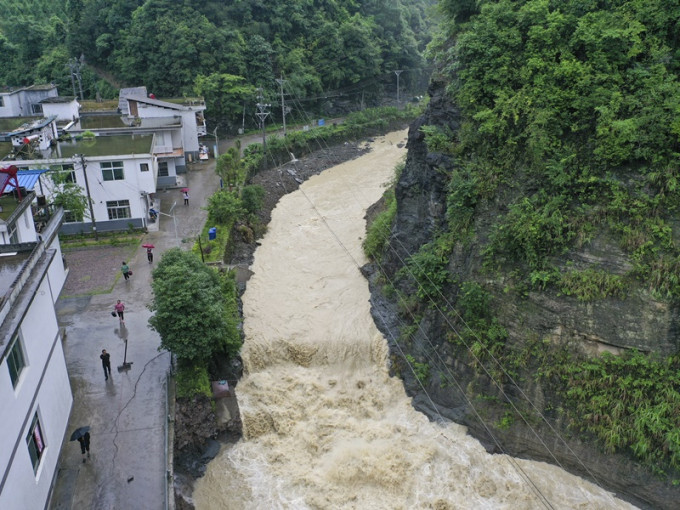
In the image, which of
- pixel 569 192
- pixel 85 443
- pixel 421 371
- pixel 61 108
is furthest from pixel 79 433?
pixel 61 108

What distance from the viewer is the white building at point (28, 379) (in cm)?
1379

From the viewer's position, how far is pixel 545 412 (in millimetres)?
20031

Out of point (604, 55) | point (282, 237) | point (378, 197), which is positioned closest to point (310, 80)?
point (378, 197)

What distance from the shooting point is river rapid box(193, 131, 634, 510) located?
1917 centimetres

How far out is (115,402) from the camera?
2092 cm

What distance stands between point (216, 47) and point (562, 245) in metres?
51.5

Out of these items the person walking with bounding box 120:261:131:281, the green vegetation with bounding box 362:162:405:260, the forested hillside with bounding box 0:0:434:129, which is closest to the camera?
the person walking with bounding box 120:261:131:281

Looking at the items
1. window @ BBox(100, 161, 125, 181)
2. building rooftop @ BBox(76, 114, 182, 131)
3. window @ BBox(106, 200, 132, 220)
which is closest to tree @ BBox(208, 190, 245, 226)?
window @ BBox(106, 200, 132, 220)

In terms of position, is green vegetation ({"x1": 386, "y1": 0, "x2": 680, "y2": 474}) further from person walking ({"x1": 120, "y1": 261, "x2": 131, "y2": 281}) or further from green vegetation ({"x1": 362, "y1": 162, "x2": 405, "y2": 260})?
person walking ({"x1": 120, "y1": 261, "x2": 131, "y2": 281})

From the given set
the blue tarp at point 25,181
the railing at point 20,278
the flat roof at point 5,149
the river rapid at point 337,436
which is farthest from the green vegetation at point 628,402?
the flat roof at point 5,149

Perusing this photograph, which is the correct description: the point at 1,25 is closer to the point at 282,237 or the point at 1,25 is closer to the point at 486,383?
the point at 282,237

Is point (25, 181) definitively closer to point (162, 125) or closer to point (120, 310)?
point (120, 310)

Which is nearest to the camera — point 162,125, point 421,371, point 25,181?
point 25,181

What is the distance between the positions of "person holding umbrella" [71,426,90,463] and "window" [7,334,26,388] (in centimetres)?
324
